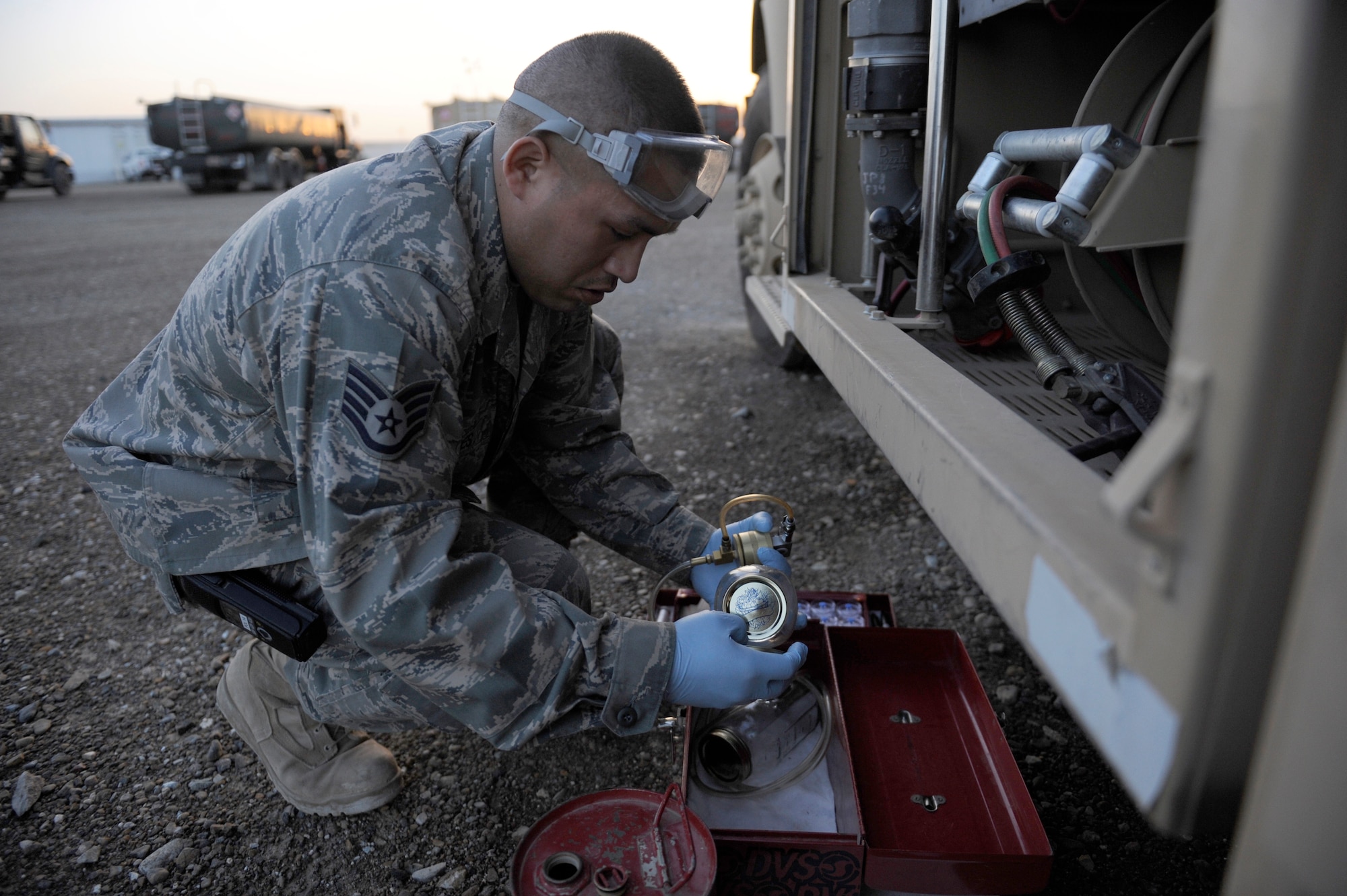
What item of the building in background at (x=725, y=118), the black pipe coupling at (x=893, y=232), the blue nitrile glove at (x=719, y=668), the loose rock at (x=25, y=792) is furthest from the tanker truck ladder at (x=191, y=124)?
the blue nitrile glove at (x=719, y=668)

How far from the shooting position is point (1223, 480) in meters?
0.60

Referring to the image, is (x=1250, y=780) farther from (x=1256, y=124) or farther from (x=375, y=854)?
(x=375, y=854)

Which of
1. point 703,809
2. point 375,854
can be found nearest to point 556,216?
point 703,809

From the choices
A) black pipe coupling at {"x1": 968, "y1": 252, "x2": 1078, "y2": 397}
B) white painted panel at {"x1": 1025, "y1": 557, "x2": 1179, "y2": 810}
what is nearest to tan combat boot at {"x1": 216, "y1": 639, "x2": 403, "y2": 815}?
white painted panel at {"x1": 1025, "y1": 557, "x2": 1179, "y2": 810}

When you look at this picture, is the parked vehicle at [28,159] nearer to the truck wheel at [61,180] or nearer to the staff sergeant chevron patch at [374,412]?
the truck wheel at [61,180]

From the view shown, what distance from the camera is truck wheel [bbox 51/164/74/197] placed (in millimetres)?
18078

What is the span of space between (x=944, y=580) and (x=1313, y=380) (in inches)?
72.6

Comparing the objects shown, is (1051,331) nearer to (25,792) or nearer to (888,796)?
(888,796)

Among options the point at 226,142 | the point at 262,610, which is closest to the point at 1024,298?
the point at 262,610

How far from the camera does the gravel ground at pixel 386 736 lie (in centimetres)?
155

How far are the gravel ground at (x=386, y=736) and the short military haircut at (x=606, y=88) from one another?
3.99 ft

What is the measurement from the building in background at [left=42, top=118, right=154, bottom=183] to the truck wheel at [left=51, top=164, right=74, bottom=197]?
18.3 m

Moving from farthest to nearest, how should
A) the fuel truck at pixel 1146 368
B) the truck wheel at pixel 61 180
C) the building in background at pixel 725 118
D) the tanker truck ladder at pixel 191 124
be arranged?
the building in background at pixel 725 118
the tanker truck ladder at pixel 191 124
the truck wheel at pixel 61 180
the fuel truck at pixel 1146 368

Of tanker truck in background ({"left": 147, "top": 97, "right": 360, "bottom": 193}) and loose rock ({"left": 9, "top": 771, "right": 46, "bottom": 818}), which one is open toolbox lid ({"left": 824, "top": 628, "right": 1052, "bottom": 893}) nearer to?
loose rock ({"left": 9, "top": 771, "right": 46, "bottom": 818})
